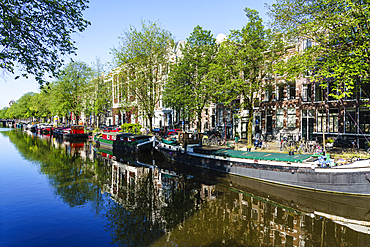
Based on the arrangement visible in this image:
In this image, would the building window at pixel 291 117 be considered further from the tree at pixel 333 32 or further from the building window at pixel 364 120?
the tree at pixel 333 32

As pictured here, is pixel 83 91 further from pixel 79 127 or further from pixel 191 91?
pixel 191 91

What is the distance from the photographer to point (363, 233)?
1107 centimetres

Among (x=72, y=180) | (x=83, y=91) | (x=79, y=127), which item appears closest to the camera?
(x=72, y=180)

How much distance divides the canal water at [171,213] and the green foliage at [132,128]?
25732 mm

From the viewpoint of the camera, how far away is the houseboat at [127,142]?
1398 inches

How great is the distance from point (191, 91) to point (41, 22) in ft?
80.4

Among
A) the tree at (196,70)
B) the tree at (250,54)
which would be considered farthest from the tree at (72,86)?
the tree at (250,54)

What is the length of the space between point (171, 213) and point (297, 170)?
34.5ft

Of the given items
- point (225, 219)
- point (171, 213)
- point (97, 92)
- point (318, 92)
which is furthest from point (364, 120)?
point (97, 92)

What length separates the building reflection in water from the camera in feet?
34.4

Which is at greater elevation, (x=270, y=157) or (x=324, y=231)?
(x=270, y=157)

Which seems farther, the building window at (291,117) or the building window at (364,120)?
the building window at (291,117)

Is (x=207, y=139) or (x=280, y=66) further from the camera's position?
(x=207, y=139)

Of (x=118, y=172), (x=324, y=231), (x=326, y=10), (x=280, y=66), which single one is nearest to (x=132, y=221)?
(x=324, y=231)
